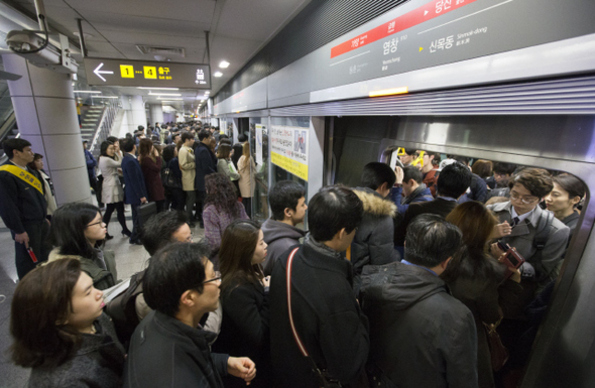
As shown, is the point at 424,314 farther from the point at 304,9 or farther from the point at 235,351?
the point at 304,9

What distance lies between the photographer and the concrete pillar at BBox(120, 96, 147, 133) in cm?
1576

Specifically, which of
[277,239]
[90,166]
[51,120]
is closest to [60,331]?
[277,239]

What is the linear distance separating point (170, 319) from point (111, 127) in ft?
54.4

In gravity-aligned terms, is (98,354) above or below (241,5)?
below

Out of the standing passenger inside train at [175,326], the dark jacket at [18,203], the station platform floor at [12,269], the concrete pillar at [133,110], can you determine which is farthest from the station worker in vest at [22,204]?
the concrete pillar at [133,110]

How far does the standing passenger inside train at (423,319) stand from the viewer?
107cm

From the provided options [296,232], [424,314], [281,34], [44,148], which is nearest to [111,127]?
[44,148]

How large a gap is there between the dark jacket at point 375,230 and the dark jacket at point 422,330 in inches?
25.9

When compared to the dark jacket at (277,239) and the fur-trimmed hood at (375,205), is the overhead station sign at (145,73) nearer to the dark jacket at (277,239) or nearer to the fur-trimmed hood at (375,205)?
the dark jacket at (277,239)

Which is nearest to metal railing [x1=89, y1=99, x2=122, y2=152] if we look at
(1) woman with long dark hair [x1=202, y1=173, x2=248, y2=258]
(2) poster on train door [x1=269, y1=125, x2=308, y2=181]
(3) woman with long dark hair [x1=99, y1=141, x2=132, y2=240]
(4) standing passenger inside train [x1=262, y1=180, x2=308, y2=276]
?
(3) woman with long dark hair [x1=99, y1=141, x2=132, y2=240]

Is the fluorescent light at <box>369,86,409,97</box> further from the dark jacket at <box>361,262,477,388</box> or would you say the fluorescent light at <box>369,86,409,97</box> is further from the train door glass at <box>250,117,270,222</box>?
the train door glass at <box>250,117,270,222</box>

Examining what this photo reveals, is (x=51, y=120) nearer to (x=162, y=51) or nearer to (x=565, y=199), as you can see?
(x=162, y=51)

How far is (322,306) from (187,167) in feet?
14.4

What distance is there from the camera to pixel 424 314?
1.09 meters
